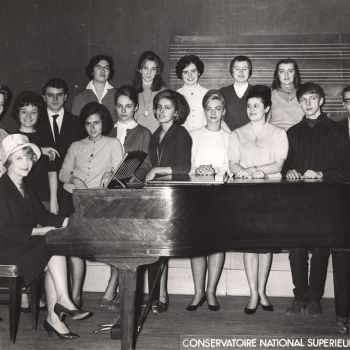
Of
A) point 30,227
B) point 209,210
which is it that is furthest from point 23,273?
point 209,210

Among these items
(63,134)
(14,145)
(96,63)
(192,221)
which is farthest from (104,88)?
(192,221)

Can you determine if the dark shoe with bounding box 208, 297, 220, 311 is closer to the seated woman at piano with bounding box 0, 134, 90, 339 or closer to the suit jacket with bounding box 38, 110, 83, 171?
the seated woman at piano with bounding box 0, 134, 90, 339

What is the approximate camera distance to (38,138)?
4031mm

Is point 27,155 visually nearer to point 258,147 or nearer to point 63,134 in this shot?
point 63,134

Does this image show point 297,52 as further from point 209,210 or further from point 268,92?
point 209,210

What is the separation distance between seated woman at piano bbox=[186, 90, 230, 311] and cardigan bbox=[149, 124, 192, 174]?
179 mm

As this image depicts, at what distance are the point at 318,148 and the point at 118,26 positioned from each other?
2516 millimetres

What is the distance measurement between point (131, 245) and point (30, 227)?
2.86 feet

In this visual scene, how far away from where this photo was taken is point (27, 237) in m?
3.10

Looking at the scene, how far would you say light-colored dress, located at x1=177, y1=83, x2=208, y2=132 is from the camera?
171 inches

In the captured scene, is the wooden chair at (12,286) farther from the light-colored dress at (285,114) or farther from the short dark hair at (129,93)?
the light-colored dress at (285,114)

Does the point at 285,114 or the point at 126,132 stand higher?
the point at 285,114

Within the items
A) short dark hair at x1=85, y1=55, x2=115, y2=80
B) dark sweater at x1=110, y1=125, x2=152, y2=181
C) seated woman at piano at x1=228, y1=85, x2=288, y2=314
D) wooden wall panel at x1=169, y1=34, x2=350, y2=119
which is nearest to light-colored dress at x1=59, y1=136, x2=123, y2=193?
dark sweater at x1=110, y1=125, x2=152, y2=181

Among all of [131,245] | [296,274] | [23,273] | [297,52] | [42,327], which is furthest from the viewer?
[297,52]
